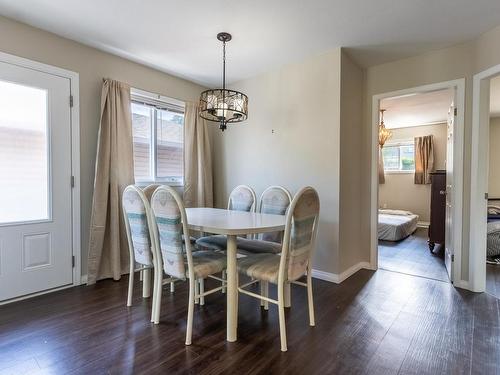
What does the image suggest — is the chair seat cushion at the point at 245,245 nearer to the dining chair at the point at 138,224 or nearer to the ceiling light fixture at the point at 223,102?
the dining chair at the point at 138,224

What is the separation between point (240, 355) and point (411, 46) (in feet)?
10.7

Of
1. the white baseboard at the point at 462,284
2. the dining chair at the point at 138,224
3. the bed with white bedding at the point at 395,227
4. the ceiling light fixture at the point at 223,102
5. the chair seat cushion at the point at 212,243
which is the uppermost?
the ceiling light fixture at the point at 223,102

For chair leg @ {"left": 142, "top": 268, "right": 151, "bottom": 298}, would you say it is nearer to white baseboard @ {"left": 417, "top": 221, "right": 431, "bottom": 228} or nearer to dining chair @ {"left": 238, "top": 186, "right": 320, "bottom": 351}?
dining chair @ {"left": 238, "top": 186, "right": 320, "bottom": 351}

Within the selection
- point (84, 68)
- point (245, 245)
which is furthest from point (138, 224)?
→ point (84, 68)

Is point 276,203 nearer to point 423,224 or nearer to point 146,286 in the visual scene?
point 146,286

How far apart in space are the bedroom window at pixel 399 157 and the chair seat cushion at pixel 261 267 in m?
5.99

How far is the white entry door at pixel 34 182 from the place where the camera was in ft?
7.91

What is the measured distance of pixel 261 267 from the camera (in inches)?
77.8

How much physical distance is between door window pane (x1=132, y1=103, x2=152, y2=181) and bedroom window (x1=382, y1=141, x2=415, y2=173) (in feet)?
19.6

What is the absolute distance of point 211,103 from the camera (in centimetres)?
241

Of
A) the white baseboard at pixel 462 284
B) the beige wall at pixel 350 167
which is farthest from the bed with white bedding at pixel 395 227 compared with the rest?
the white baseboard at pixel 462 284

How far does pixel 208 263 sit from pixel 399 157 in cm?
650

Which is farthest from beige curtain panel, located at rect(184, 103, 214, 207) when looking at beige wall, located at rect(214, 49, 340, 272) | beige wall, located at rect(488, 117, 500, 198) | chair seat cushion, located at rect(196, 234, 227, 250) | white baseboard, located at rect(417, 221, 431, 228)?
beige wall, located at rect(488, 117, 500, 198)

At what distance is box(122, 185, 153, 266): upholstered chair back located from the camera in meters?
2.17
